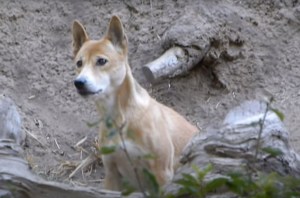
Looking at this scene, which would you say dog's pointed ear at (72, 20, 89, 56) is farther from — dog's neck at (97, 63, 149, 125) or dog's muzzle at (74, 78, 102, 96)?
dog's muzzle at (74, 78, 102, 96)

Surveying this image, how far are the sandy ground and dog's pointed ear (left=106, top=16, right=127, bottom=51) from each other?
5.86ft

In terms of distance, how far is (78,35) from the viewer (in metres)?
7.26

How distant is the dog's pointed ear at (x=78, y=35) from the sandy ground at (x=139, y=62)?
1580 millimetres

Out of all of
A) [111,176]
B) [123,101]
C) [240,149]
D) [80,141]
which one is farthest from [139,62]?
[240,149]

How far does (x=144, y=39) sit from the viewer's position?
952 cm

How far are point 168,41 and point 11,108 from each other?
1986 mm

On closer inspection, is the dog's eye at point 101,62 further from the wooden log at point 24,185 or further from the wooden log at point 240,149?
the wooden log at point 240,149

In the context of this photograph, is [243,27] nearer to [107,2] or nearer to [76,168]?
[107,2]

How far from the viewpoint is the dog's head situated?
22.1 ft

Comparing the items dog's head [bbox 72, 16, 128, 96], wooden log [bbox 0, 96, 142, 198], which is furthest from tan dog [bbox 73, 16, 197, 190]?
wooden log [bbox 0, 96, 142, 198]

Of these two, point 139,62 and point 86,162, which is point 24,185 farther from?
point 139,62

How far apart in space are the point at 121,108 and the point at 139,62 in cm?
243

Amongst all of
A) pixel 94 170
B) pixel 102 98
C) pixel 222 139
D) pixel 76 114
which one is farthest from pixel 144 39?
pixel 222 139

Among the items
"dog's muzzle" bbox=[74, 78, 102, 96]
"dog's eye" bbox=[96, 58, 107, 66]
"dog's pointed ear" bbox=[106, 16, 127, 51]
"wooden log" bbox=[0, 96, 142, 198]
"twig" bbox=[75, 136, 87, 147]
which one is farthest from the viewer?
"twig" bbox=[75, 136, 87, 147]
